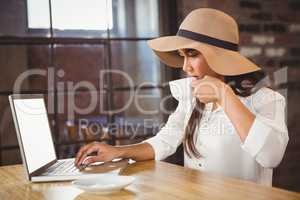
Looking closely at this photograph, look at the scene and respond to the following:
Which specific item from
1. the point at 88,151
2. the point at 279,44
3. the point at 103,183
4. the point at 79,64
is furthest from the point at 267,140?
the point at 279,44

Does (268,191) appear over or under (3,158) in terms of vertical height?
over

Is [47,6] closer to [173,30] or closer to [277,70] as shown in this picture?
[173,30]

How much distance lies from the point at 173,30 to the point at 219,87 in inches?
55.2

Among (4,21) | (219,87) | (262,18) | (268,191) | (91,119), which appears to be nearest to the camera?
(268,191)

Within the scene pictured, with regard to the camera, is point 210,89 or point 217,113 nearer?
point 210,89

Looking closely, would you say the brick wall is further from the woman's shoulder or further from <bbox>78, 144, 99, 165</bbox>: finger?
<bbox>78, 144, 99, 165</bbox>: finger

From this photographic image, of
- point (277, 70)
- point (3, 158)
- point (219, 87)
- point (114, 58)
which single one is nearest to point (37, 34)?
point (114, 58)

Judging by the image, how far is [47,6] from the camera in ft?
8.66

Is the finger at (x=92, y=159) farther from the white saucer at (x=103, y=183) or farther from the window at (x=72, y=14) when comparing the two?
the window at (x=72, y=14)

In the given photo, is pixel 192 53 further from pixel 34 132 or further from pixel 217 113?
pixel 34 132

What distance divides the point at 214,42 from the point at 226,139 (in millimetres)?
385

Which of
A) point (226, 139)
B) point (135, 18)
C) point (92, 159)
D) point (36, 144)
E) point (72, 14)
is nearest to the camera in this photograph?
point (36, 144)

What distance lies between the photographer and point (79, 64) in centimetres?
277

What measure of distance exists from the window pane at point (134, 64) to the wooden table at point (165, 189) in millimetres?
1253
